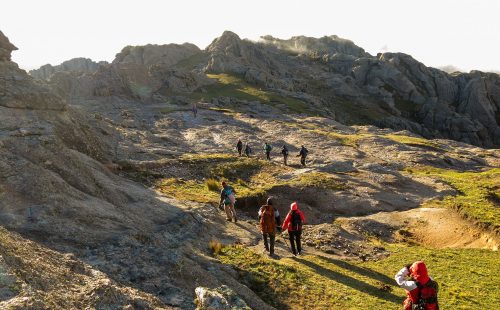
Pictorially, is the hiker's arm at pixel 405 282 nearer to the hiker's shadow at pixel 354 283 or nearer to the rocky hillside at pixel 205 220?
the rocky hillside at pixel 205 220

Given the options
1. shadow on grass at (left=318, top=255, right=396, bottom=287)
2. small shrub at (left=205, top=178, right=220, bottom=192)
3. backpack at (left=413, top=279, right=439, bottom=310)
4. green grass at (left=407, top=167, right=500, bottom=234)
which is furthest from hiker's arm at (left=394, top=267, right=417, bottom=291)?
small shrub at (left=205, top=178, right=220, bottom=192)

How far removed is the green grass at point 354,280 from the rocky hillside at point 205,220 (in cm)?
9

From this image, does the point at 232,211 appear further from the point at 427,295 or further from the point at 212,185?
the point at 427,295

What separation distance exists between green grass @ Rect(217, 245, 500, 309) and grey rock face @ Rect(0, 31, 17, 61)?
3373cm

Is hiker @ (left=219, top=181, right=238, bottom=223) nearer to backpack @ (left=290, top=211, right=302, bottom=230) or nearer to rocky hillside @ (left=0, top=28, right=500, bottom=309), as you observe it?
rocky hillside @ (left=0, top=28, right=500, bottom=309)

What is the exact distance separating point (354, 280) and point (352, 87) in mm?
179265

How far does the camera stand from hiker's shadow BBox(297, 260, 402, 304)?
1828 cm

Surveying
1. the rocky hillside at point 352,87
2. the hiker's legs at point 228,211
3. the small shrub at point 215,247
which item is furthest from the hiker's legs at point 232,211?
the rocky hillside at point 352,87

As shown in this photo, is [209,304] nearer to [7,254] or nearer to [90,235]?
[7,254]

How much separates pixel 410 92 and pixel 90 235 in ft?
625

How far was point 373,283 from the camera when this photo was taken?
65.0 ft

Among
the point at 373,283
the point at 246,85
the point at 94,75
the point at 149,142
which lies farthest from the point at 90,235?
the point at 246,85

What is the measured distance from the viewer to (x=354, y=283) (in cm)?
1959

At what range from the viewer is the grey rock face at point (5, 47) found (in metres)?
41.6
